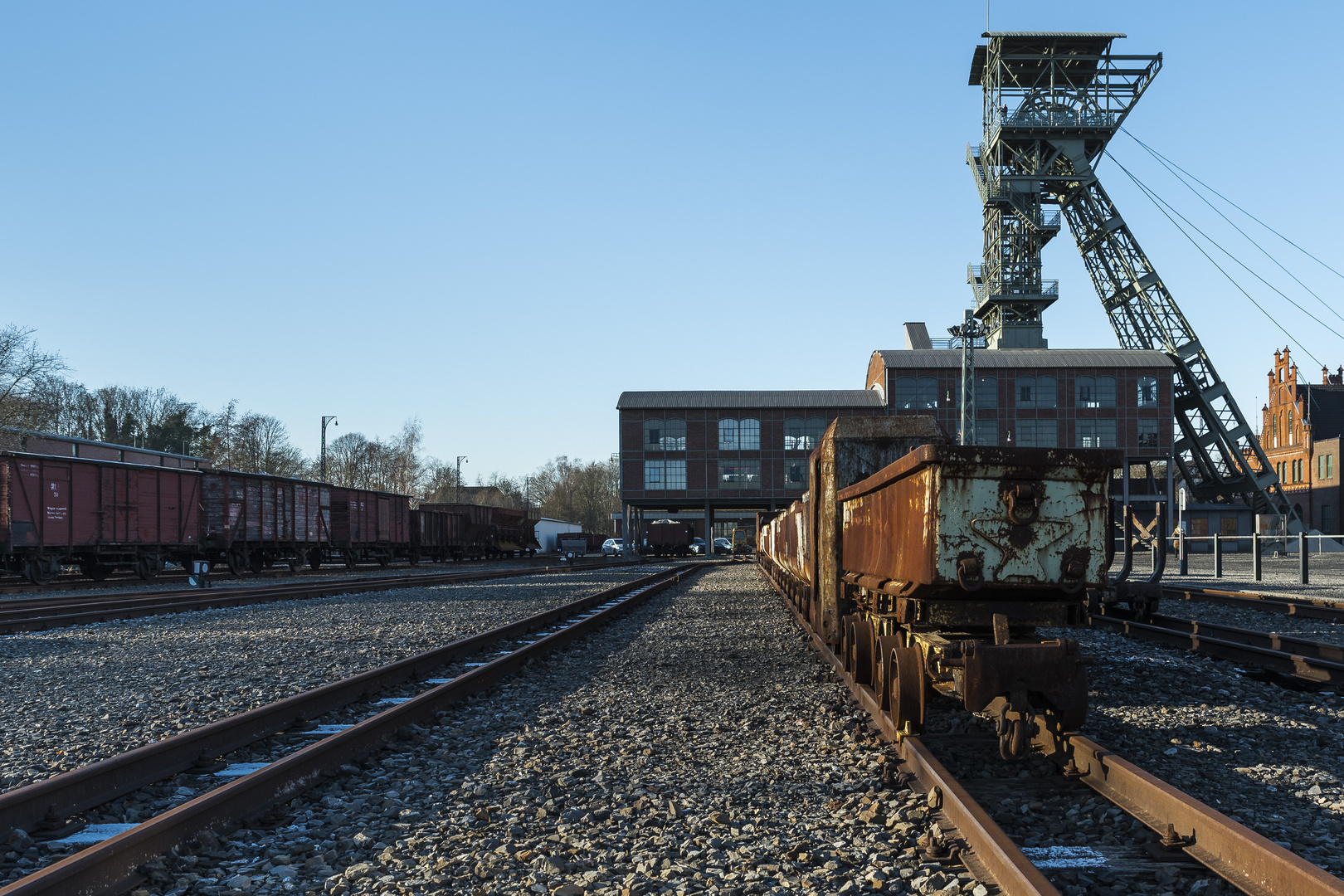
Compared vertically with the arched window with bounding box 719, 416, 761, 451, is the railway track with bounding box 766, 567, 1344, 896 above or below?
below

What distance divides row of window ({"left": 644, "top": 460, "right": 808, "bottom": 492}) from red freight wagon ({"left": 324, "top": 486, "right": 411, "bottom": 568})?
19702mm

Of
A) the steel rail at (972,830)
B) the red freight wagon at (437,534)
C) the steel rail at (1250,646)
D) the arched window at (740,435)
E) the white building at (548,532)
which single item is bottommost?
the white building at (548,532)

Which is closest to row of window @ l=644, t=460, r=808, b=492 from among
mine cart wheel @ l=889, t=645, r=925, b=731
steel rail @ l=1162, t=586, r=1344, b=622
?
steel rail @ l=1162, t=586, r=1344, b=622

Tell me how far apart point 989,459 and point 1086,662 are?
1.33 m

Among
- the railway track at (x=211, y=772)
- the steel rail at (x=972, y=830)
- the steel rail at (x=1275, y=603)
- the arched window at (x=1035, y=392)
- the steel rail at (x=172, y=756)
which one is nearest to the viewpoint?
the steel rail at (x=972, y=830)

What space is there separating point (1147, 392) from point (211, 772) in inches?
2426

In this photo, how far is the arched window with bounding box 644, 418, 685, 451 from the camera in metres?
60.5

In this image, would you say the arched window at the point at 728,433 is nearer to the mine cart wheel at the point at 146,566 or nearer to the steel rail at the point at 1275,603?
the mine cart wheel at the point at 146,566

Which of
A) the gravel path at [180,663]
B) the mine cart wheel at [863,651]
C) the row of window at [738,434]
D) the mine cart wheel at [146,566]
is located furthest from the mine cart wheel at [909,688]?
the row of window at [738,434]

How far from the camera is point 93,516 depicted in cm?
2495

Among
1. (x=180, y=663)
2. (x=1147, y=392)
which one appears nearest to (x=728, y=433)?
(x=1147, y=392)

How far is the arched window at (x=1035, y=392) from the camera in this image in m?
58.1

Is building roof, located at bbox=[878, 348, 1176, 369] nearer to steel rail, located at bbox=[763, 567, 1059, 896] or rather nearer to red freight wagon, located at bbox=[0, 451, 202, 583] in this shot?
red freight wagon, located at bbox=[0, 451, 202, 583]

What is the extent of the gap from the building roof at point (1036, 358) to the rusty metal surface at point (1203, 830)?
181ft
